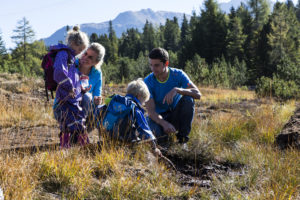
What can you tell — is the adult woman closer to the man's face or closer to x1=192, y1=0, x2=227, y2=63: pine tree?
the man's face

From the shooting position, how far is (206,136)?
3.81m

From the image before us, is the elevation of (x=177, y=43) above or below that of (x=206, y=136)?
above

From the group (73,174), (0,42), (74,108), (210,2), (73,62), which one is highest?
(210,2)

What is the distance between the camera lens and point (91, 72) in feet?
11.8

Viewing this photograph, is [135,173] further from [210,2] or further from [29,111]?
[210,2]

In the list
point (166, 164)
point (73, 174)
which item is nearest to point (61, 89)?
point (73, 174)

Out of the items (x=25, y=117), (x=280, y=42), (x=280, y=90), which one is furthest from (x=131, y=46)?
(x=25, y=117)

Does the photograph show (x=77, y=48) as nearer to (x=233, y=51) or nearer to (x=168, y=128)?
(x=168, y=128)

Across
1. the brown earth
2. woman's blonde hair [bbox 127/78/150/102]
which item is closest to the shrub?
the brown earth

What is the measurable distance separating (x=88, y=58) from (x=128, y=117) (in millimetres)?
866

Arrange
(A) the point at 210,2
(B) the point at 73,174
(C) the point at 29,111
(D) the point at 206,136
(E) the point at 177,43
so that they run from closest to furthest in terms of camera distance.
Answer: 1. (B) the point at 73,174
2. (D) the point at 206,136
3. (C) the point at 29,111
4. (A) the point at 210,2
5. (E) the point at 177,43

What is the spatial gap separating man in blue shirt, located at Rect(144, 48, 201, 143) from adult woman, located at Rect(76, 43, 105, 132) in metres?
0.65

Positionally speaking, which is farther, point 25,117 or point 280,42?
point 280,42

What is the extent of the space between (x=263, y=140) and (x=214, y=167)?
3.64 feet
